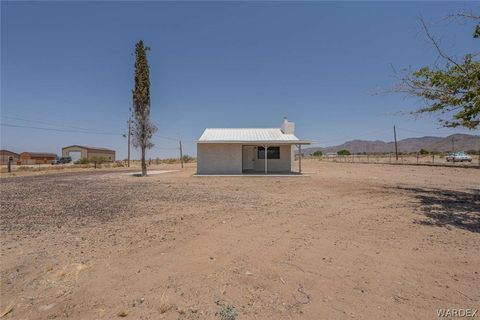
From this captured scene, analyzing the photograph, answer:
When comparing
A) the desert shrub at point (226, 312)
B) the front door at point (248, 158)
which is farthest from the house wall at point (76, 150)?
the desert shrub at point (226, 312)

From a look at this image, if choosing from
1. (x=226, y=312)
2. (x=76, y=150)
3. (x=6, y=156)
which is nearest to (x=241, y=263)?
(x=226, y=312)

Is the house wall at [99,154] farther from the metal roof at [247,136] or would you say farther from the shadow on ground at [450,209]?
the shadow on ground at [450,209]

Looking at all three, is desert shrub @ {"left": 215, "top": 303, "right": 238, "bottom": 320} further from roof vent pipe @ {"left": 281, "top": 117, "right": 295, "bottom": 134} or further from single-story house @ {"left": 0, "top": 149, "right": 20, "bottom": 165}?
single-story house @ {"left": 0, "top": 149, "right": 20, "bottom": 165}

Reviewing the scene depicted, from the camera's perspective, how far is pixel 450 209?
7.11m

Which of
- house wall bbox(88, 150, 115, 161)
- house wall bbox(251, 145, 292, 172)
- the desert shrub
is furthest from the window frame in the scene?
house wall bbox(88, 150, 115, 161)

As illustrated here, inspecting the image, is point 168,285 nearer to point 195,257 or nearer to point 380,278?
point 195,257

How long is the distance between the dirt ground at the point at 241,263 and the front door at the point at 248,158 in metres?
15.0

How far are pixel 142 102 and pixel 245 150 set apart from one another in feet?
30.1

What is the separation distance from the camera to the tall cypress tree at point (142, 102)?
20.2 meters

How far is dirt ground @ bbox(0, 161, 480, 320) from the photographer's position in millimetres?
2742

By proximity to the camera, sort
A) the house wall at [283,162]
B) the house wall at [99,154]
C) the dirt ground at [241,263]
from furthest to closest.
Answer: the house wall at [99,154] → the house wall at [283,162] → the dirt ground at [241,263]

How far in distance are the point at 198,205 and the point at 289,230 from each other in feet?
11.4

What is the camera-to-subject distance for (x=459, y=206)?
7500 mm

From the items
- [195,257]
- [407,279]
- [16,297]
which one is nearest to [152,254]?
[195,257]
